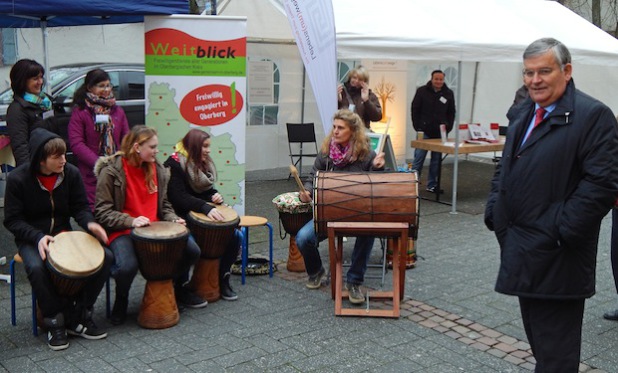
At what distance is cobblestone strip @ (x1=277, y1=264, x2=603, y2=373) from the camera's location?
4.41m

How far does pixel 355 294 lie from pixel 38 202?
231 cm

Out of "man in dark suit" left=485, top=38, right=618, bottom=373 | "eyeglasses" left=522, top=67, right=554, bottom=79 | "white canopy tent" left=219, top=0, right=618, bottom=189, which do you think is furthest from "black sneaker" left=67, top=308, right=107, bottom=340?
"white canopy tent" left=219, top=0, right=618, bottom=189

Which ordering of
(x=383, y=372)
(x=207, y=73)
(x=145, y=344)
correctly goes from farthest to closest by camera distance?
1. (x=207, y=73)
2. (x=145, y=344)
3. (x=383, y=372)

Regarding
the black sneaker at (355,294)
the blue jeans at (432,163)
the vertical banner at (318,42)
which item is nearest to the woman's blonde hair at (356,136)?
the vertical banner at (318,42)

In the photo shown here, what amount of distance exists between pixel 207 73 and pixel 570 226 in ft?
12.0

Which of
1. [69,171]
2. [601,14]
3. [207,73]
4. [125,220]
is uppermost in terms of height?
[601,14]

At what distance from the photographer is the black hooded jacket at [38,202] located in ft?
14.6

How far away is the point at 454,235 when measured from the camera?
7.68 m

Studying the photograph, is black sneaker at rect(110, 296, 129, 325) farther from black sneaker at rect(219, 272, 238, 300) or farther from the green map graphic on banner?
the green map graphic on banner

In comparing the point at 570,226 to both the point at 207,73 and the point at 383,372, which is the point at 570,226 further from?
the point at 207,73

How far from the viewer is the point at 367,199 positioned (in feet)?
16.3

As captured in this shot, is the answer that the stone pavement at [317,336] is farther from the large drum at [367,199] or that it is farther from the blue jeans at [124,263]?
the large drum at [367,199]

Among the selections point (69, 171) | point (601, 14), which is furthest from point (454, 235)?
point (601, 14)

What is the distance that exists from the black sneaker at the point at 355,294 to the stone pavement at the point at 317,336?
17cm
